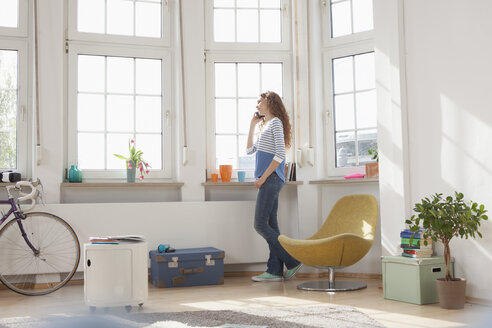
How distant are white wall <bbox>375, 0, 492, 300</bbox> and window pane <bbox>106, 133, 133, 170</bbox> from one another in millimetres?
2278

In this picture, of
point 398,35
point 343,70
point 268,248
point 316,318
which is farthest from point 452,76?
point 268,248

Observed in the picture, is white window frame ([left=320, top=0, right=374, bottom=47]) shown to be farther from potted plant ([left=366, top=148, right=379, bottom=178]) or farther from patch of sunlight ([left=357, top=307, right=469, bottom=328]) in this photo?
patch of sunlight ([left=357, top=307, right=469, bottom=328])

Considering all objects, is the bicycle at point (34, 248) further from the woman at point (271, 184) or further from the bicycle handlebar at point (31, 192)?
the woman at point (271, 184)

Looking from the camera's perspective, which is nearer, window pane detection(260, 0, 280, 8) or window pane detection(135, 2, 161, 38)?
window pane detection(135, 2, 161, 38)

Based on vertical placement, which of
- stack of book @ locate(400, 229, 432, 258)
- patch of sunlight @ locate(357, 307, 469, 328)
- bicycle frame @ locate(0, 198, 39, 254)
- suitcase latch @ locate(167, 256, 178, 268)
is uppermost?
bicycle frame @ locate(0, 198, 39, 254)

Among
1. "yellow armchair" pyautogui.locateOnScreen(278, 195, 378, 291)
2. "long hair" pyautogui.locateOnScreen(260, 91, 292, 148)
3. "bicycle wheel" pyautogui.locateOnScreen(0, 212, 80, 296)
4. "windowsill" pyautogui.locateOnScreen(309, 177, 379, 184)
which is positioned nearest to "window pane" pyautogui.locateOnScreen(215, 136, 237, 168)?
"long hair" pyautogui.locateOnScreen(260, 91, 292, 148)

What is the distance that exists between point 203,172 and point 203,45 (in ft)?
3.78

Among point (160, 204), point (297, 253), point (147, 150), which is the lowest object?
point (297, 253)

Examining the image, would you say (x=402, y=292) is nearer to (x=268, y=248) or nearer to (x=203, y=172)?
(x=268, y=248)

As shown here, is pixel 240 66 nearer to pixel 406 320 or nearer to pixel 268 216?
pixel 268 216

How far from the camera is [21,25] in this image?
4.61 meters

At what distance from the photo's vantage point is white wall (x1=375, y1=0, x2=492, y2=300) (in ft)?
11.3

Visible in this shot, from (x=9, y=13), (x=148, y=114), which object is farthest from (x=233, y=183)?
(x=9, y=13)

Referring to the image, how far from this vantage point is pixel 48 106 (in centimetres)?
452
